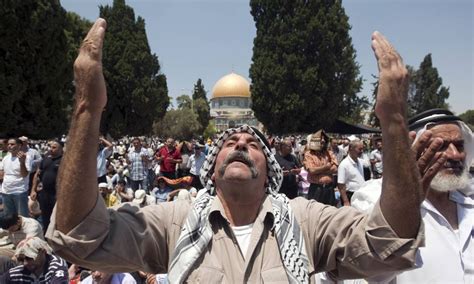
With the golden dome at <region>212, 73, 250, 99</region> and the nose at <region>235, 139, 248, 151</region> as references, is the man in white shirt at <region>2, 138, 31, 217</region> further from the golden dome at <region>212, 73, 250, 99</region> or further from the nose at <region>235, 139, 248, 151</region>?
the golden dome at <region>212, 73, 250, 99</region>

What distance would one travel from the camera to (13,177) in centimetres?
792

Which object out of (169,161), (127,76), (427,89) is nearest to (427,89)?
(427,89)

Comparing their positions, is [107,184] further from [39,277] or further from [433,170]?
[433,170]

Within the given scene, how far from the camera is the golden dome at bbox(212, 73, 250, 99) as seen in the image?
10881 centimetres

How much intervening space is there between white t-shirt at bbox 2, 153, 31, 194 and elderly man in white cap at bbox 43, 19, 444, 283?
672 cm

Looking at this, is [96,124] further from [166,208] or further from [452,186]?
[452,186]

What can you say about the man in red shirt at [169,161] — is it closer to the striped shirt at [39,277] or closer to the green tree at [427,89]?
the striped shirt at [39,277]

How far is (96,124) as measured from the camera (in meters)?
1.65

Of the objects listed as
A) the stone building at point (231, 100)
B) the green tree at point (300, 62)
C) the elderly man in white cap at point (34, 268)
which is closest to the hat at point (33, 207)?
the elderly man in white cap at point (34, 268)

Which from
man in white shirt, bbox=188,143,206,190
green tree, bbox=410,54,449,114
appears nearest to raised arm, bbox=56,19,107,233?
man in white shirt, bbox=188,143,206,190

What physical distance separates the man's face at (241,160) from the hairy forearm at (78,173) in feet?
2.30

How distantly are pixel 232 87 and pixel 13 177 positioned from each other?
103 m

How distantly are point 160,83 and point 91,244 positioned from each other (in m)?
40.4

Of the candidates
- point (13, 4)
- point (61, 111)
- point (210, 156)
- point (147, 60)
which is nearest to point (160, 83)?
point (147, 60)
